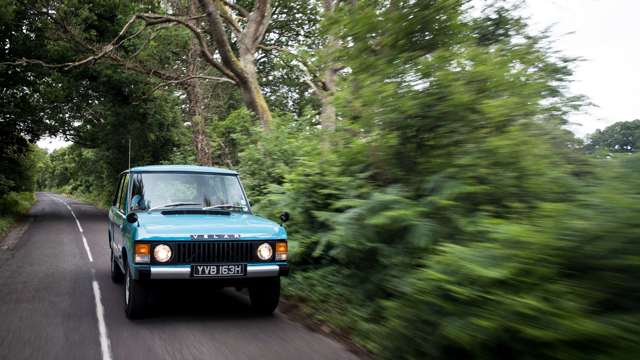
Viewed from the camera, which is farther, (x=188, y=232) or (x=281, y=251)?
(x=281, y=251)

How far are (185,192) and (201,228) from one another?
1.45 metres

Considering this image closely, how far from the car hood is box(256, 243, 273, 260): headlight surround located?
11 cm

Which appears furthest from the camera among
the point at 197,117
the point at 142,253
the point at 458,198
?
the point at 197,117

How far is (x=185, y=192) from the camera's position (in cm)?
754

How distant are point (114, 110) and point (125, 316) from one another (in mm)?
22709

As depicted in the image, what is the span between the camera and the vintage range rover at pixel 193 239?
601 centimetres

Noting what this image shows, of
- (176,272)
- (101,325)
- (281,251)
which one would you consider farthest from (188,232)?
(101,325)

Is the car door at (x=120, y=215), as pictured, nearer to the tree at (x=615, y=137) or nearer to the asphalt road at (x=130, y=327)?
the asphalt road at (x=130, y=327)

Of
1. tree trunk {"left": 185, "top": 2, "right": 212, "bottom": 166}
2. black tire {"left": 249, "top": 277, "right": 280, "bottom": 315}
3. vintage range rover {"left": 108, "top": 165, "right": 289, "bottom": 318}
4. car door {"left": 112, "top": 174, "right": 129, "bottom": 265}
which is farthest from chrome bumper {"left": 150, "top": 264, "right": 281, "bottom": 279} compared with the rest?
tree trunk {"left": 185, "top": 2, "right": 212, "bottom": 166}

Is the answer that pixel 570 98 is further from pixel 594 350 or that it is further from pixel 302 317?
pixel 302 317

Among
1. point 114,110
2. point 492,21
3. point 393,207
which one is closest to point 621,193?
point 393,207

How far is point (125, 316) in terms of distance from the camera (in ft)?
21.9

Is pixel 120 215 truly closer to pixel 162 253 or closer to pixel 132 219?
pixel 132 219

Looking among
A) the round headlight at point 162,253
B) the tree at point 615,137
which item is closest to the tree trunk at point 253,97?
the round headlight at point 162,253
